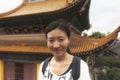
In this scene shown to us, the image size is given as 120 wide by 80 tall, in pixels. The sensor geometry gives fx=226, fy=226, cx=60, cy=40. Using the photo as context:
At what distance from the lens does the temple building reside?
9.49m

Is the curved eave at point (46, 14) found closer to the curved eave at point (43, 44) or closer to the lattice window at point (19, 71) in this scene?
Result: the curved eave at point (43, 44)

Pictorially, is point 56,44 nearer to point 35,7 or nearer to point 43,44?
point 43,44

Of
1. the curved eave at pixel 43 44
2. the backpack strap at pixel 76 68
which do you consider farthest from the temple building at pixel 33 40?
the backpack strap at pixel 76 68

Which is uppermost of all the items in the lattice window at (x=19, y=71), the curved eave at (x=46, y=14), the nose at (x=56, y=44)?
the nose at (x=56, y=44)

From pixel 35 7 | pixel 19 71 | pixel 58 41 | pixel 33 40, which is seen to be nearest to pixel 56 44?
pixel 58 41

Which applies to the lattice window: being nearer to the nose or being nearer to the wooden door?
the wooden door

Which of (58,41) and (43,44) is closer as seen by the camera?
(58,41)

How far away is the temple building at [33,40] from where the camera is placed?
9491 mm

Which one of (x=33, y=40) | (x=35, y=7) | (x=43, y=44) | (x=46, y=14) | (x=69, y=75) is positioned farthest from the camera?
(x=35, y=7)

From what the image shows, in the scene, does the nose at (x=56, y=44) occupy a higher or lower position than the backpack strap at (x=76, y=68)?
higher

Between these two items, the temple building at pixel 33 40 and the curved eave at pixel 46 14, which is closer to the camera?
the temple building at pixel 33 40

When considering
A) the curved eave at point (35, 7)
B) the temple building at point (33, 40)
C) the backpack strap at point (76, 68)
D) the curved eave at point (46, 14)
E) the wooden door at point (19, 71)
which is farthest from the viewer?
the curved eave at point (35, 7)

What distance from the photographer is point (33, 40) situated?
10688 millimetres

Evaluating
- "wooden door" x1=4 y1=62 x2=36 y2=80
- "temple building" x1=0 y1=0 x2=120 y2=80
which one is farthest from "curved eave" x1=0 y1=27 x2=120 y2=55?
"wooden door" x1=4 y1=62 x2=36 y2=80
